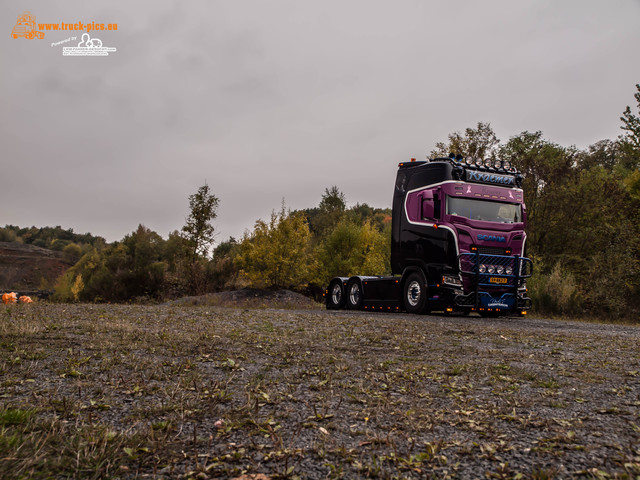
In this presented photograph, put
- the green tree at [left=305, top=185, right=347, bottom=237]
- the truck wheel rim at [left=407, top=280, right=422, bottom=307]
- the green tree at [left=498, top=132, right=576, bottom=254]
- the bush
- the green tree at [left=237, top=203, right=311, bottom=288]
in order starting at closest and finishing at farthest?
the truck wheel rim at [left=407, top=280, right=422, bottom=307] < the bush < the green tree at [left=498, top=132, right=576, bottom=254] < the green tree at [left=237, top=203, right=311, bottom=288] < the green tree at [left=305, top=185, right=347, bottom=237]

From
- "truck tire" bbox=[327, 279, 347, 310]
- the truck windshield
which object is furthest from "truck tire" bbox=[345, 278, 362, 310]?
the truck windshield

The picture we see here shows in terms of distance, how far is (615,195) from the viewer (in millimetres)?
24328

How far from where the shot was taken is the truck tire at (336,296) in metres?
18.5

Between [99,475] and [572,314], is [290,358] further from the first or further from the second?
[572,314]

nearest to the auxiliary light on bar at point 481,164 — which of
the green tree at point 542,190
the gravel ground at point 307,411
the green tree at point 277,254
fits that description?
the gravel ground at point 307,411

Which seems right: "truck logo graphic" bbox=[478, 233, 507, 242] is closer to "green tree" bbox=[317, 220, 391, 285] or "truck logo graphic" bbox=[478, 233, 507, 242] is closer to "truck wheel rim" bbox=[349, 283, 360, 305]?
"truck wheel rim" bbox=[349, 283, 360, 305]

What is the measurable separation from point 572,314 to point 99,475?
686 inches

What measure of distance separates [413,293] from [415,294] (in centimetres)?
11

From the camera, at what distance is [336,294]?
19031mm

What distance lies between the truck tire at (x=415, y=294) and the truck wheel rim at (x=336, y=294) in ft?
13.2

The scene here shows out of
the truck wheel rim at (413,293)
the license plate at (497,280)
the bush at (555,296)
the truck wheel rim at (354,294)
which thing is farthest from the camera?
the truck wheel rim at (354,294)

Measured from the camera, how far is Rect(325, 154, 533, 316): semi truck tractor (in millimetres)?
13477

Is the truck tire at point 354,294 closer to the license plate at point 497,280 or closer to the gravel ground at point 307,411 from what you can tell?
the license plate at point 497,280

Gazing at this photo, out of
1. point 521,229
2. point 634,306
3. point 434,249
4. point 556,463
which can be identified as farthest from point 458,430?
point 634,306
